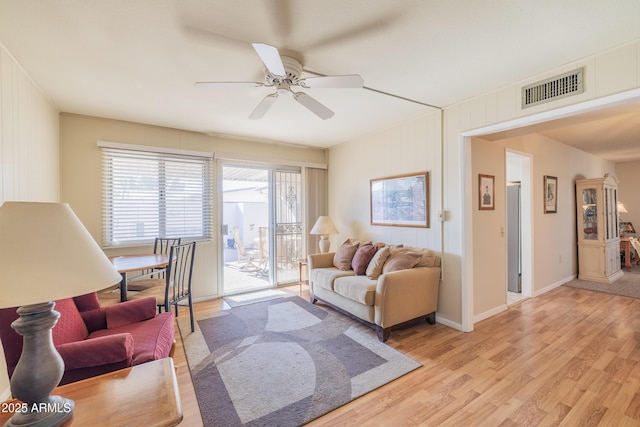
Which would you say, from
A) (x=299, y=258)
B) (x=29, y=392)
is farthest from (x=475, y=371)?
(x=299, y=258)

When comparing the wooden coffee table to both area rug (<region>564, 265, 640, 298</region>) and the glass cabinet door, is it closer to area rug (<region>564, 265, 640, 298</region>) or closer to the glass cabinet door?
area rug (<region>564, 265, 640, 298</region>)

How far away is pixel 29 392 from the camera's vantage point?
87 cm

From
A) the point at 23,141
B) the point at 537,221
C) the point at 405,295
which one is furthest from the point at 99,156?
the point at 537,221

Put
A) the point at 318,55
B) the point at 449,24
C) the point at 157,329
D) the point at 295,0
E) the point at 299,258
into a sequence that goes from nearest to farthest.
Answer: the point at 295,0
the point at 449,24
the point at 157,329
the point at 318,55
the point at 299,258

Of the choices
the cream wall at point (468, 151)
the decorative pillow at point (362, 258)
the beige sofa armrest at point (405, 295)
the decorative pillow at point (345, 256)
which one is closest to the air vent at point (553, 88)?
the cream wall at point (468, 151)

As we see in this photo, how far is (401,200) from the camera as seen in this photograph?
12.4 ft

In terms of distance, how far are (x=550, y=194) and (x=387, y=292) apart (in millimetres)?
3735

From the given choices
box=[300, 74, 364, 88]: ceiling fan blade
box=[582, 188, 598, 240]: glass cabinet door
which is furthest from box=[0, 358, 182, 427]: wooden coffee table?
box=[582, 188, 598, 240]: glass cabinet door

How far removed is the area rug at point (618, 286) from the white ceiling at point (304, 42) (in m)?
4.14

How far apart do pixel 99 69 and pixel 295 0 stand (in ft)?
6.13

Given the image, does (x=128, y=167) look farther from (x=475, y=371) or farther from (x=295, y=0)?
(x=475, y=371)

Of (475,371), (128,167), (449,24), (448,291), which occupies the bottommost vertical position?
(475,371)

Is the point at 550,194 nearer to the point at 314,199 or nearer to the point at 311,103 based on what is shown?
the point at 314,199

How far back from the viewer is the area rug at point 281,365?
188cm
